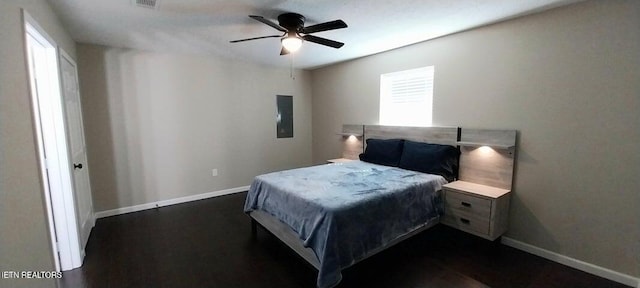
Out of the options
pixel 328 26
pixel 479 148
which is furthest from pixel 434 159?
pixel 328 26

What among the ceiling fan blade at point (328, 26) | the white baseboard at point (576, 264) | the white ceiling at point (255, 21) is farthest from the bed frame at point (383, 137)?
the ceiling fan blade at point (328, 26)

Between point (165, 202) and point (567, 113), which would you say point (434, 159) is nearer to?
point (567, 113)

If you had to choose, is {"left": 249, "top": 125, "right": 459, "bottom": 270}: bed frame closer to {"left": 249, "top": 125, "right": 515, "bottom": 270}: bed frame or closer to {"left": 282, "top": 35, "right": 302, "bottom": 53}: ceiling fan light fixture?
{"left": 249, "top": 125, "right": 515, "bottom": 270}: bed frame

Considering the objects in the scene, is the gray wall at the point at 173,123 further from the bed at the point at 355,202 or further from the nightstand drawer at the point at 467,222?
the nightstand drawer at the point at 467,222

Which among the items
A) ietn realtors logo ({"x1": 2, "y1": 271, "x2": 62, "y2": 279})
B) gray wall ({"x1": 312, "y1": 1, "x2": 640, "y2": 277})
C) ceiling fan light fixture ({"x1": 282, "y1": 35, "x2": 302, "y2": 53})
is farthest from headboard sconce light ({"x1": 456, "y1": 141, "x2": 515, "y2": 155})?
ietn realtors logo ({"x1": 2, "y1": 271, "x2": 62, "y2": 279})

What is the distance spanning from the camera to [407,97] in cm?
391

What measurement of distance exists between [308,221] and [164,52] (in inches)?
139

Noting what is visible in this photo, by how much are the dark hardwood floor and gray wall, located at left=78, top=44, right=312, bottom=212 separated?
3.13ft

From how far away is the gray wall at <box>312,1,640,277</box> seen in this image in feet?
7.10

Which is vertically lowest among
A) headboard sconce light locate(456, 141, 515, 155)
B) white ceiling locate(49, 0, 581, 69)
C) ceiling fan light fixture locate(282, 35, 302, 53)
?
headboard sconce light locate(456, 141, 515, 155)

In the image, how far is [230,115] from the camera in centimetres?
471

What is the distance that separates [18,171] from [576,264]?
4270 millimetres

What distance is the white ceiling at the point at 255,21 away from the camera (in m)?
2.32

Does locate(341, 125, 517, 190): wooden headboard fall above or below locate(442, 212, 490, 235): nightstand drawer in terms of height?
above
